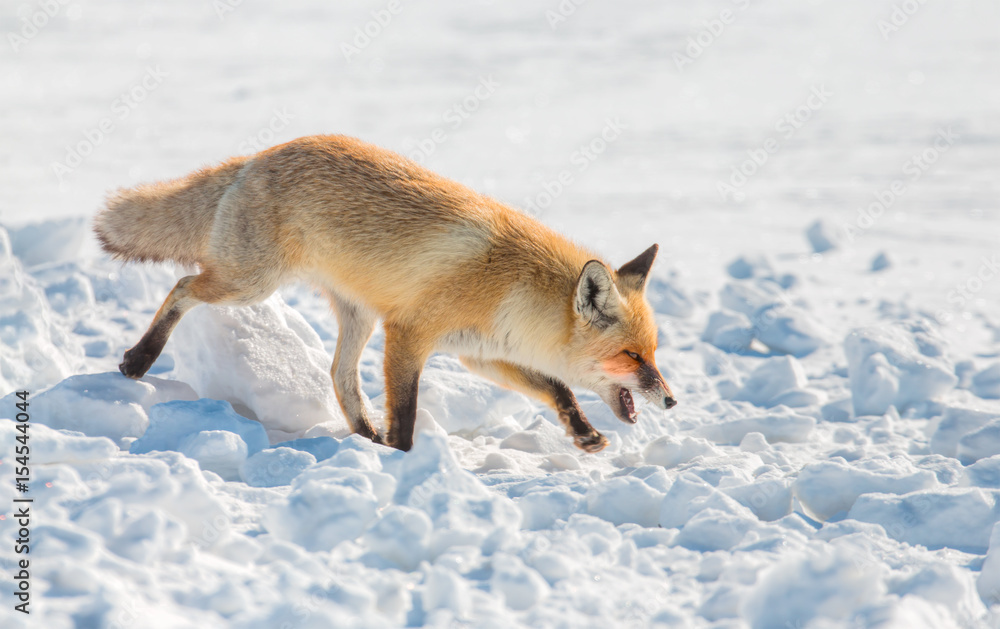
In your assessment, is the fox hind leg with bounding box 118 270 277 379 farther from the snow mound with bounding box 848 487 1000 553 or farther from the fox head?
the snow mound with bounding box 848 487 1000 553

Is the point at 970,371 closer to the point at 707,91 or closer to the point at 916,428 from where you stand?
the point at 916,428

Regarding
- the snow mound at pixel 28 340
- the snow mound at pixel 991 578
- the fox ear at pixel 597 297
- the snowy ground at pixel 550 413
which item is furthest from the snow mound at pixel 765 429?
the snow mound at pixel 28 340

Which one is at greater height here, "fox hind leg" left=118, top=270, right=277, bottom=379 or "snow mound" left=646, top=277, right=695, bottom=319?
"fox hind leg" left=118, top=270, right=277, bottom=379

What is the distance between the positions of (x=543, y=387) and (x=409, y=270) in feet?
4.17

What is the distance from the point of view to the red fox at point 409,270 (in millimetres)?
4887

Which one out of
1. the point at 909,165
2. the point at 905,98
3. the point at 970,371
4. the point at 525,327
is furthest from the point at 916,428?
the point at 905,98

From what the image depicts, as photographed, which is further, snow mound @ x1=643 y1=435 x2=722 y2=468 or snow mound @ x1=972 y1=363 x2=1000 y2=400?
snow mound @ x1=972 y1=363 x2=1000 y2=400

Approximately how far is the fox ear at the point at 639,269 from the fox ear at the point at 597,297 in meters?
0.22

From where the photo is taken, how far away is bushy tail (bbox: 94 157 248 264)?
5.23 meters

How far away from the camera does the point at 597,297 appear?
4.83m

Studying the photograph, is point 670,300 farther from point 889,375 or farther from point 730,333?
point 889,375

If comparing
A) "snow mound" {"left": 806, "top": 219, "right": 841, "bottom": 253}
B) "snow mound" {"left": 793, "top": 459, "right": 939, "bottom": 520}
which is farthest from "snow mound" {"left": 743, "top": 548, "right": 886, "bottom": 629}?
"snow mound" {"left": 806, "top": 219, "right": 841, "bottom": 253}

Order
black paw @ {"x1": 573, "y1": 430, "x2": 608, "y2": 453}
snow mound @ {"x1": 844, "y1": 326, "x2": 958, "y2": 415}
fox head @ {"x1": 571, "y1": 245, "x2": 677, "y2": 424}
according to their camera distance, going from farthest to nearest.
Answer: snow mound @ {"x1": 844, "y1": 326, "x2": 958, "y2": 415}
black paw @ {"x1": 573, "y1": 430, "x2": 608, "y2": 453}
fox head @ {"x1": 571, "y1": 245, "x2": 677, "y2": 424}

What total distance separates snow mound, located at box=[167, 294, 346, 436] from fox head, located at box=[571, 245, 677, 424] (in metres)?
1.72
